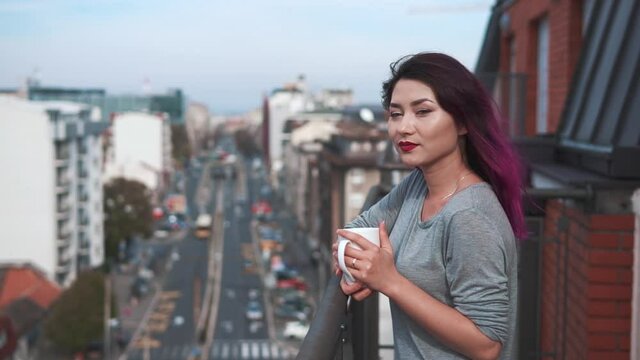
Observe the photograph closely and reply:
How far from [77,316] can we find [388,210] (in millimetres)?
36214

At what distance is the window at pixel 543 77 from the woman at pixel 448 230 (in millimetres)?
6343

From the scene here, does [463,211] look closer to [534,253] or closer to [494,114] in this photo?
[494,114]

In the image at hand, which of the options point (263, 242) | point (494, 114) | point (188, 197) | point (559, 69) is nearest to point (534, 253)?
point (494, 114)

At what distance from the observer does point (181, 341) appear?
1585 inches

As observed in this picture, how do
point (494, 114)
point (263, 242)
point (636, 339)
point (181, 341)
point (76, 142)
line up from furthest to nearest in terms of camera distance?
point (263, 242)
point (76, 142)
point (181, 341)
point (636, 339)
point (494, 114)

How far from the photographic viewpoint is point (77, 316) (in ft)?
120

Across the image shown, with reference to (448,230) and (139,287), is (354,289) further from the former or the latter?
(139,287)

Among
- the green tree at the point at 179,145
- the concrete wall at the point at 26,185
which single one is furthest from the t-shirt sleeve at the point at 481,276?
the green tree at the point at 179,145

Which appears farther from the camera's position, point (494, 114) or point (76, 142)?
point (76, 142)

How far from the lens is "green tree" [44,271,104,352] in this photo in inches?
1435

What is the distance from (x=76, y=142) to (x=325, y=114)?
118 ft

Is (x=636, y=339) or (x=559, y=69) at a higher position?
(x=559, y=69)

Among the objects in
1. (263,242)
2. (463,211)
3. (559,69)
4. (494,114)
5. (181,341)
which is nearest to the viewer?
(463,211)

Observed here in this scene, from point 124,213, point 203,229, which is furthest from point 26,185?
point 203,229
